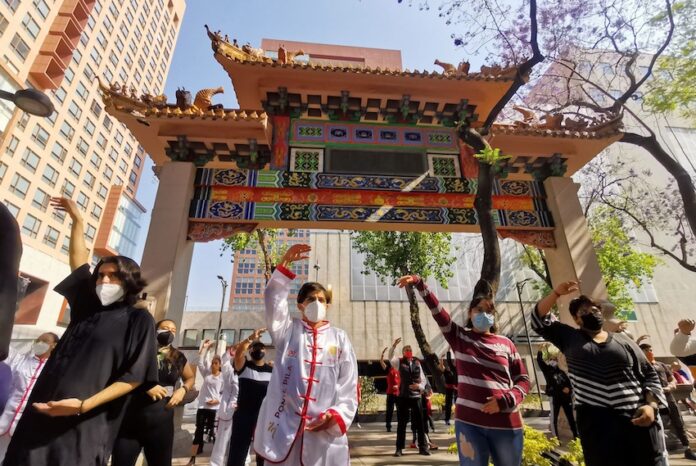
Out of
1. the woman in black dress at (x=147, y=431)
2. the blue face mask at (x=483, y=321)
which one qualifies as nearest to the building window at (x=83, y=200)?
the woman in black dress at (x=147, y=431)

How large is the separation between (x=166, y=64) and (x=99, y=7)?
572 inches

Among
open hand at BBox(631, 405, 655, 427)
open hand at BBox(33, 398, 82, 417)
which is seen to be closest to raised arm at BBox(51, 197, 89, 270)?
open hand at BBox(33, 398, 82, 417)

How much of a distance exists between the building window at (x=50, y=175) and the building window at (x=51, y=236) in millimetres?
3504

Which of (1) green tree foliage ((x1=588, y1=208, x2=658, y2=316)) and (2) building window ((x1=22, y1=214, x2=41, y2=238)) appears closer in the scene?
(1) green tree foliage ((x1=588, y1=208, x2=658, y2=316))

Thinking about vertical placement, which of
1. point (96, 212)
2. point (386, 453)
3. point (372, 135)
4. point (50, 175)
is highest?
point (50, 175)

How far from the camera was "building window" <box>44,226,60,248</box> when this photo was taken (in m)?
26.7

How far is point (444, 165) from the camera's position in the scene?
8.28 meters

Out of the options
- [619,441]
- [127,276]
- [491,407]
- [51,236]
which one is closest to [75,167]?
[51,236]

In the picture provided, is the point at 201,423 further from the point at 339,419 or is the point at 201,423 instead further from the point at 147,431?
the point at 339,419

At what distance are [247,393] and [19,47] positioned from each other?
3075cm

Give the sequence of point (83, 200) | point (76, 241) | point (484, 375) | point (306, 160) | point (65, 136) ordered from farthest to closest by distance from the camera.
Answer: point (83, 200) < point (65, 136) < point (306, 160) < point (484, 375) < point (76, 241)

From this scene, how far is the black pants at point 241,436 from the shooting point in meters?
4.18

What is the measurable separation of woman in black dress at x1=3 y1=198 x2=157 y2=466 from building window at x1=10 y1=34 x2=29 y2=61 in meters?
30.5

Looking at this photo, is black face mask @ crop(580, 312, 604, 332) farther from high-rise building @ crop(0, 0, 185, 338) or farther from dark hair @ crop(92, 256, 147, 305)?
high-rise building @ crop(0, 0, 185, 338)
